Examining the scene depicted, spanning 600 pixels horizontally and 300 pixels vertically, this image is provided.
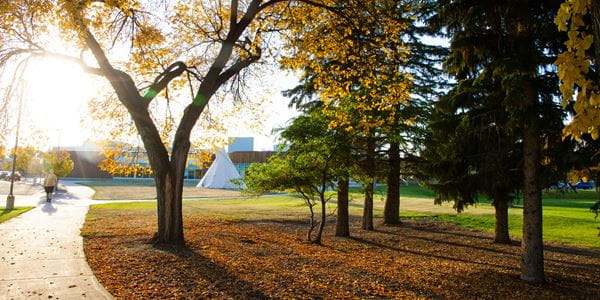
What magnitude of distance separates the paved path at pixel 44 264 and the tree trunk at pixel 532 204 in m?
7.23

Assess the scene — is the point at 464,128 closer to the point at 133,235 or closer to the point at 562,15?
the point at 562,15

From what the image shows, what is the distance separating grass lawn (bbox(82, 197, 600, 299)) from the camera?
610cm

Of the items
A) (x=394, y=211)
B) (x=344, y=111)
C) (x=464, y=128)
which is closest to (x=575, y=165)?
(x=464, y=128)

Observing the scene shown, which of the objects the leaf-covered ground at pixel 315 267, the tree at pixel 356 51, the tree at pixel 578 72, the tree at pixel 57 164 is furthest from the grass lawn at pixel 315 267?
the tree at pixel 57 164

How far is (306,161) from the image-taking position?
35.5ft

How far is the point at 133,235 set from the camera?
1094 centimetres

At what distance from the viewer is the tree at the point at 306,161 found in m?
10.8

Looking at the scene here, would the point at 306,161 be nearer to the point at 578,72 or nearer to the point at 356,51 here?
the point at 356,51

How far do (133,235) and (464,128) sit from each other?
9.30 metres

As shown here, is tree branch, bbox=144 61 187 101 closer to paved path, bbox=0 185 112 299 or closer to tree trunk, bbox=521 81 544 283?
paved path, bbox=0 185 112 299

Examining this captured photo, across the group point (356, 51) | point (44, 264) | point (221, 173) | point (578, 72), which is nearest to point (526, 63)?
point (356, 51)

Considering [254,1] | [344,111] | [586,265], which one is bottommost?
[586,265]

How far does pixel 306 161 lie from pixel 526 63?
19.3 feet

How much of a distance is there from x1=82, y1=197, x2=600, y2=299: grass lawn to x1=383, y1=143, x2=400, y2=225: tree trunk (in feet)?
11.6
